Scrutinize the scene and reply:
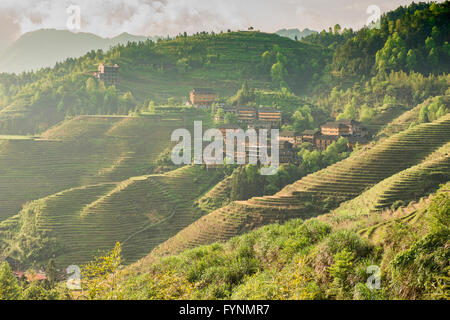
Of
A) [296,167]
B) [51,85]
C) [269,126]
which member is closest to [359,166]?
[296,167]

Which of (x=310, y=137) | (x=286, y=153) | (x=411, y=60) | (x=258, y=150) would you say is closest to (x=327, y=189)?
(x=286, y=153)

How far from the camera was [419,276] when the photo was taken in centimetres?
616

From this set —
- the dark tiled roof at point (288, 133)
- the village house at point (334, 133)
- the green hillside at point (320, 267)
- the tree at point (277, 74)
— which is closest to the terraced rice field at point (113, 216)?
the dark tiled roof at point (288, 133)

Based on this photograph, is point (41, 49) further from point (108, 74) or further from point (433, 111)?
point (433, 111)

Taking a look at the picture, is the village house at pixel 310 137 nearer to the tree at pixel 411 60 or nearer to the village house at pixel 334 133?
the village house at pixel 334 133

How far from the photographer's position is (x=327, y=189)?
21641 mm

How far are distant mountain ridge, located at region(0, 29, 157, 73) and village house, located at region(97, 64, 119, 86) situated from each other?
14509mm

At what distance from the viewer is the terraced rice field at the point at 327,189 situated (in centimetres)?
2039

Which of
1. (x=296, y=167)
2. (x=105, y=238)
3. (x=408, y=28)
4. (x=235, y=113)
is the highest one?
(x=408, y=28)

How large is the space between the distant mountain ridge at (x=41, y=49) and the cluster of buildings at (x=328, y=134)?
103 ft

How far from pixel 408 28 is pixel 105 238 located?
30.6 metres

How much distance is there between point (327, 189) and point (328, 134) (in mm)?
9800

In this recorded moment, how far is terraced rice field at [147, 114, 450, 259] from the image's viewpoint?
66.9ft
